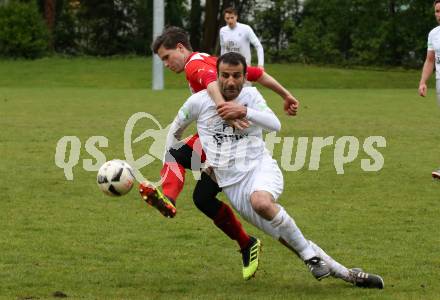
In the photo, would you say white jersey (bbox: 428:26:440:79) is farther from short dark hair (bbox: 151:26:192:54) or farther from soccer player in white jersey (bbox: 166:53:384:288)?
soccer player in white jersey (bbox: 166:53:384:288)

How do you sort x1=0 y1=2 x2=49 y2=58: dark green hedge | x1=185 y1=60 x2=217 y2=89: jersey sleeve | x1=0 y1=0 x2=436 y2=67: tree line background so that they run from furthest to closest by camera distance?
x1=0 y1=0 x2=436 y2=67: tree line background, x1=0 y1=2 x2=49 y2=58: dark green hedge, x1=185 y1=60 x2=217 y2=89: jersey sleeve

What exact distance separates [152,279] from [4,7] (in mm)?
38934

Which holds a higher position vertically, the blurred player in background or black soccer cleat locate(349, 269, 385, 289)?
the blurred player in background

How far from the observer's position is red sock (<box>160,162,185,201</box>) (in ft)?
23.1

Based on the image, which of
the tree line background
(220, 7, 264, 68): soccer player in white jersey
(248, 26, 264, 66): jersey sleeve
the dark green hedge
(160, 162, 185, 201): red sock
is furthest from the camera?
the tree line background

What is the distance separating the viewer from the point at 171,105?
23875 millimetres

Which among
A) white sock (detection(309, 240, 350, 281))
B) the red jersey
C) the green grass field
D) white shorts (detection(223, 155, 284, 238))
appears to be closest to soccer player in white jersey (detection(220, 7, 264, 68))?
the green grass field

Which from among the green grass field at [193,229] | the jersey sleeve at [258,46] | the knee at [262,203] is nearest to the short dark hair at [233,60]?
the knee at [262,203]

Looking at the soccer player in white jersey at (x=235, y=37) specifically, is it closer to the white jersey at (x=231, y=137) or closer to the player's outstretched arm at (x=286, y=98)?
the player's outstretched arm at (x=286, y=98)

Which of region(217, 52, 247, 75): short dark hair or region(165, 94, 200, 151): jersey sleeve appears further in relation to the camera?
region(165, 94, 200, 151): jersey sleeve

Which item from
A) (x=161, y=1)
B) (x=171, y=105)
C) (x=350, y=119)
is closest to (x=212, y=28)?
(x=161, y=1)

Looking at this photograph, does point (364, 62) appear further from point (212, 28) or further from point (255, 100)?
point (255, 100)

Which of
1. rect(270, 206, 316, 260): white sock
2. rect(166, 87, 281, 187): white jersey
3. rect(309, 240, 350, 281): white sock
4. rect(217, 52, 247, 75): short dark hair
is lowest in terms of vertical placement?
rect(309, 240, 350, 281): white sock

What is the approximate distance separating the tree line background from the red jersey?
3938cm
